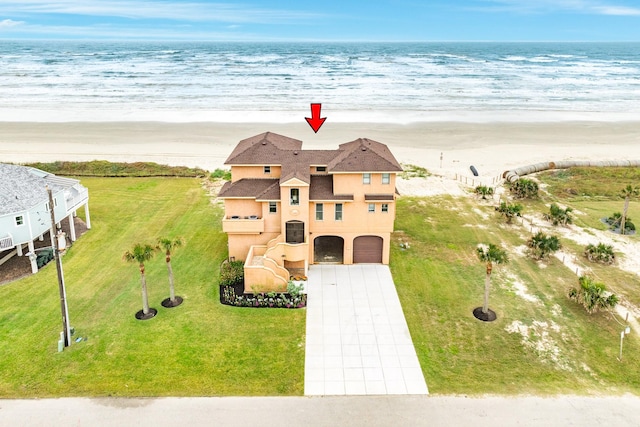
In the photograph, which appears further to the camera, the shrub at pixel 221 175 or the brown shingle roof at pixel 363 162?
the shrub at pixel 221 175

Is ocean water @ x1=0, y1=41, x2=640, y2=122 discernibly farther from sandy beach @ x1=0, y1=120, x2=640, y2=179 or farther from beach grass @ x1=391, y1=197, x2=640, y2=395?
beach grass @ x1=391, y1=197, x2=640, y2=395

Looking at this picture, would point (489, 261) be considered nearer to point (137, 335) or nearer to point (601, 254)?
point (601, 254)

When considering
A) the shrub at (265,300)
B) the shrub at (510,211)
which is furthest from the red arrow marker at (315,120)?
the shrub at (265,300)

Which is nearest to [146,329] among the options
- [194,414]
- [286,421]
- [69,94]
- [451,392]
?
[194,414]

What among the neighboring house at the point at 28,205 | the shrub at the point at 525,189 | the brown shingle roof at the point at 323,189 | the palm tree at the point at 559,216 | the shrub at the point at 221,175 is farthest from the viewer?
the shrub at the point at 221,175

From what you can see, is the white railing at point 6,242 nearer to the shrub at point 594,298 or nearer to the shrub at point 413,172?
the shrub at point 594,298
